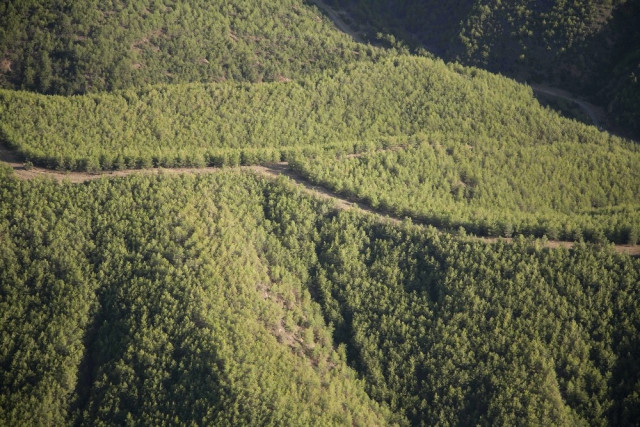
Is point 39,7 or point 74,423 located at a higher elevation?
point 39,7

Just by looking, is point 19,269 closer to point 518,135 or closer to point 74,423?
point 74,423

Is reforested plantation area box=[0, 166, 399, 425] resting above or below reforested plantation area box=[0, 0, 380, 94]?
below

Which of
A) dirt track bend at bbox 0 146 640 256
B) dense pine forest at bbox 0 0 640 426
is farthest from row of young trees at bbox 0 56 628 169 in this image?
dirt track bend at bbox 0 146 640 256

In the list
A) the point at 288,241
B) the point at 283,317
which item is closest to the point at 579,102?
the point at 288,241

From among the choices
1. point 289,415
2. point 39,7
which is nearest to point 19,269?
point 289,415

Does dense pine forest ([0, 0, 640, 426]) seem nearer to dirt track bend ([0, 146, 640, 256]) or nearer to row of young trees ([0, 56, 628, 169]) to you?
row of young trees ([0, 56, 628, 169])

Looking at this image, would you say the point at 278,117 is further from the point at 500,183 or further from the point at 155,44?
the point at 500,183

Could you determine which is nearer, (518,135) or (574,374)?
(574,374)

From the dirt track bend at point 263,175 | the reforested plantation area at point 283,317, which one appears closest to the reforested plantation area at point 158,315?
the reforested plantation area at point 283,317
